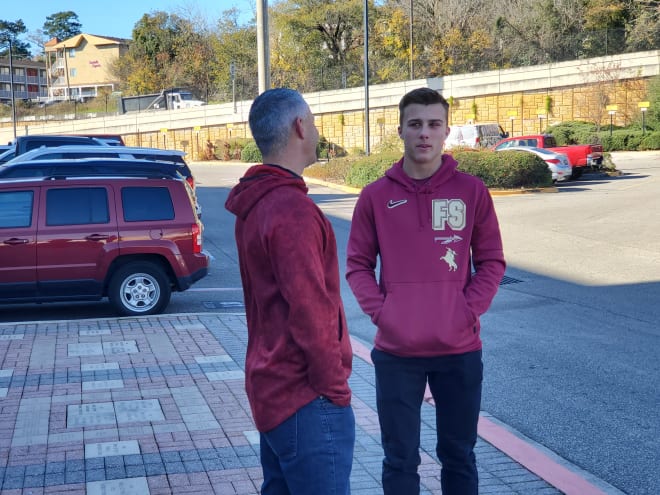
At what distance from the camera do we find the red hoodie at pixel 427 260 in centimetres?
356

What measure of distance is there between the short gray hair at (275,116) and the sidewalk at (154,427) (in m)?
2.60

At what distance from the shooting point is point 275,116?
2787 mm

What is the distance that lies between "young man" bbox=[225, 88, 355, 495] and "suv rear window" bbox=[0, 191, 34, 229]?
799 centimetres

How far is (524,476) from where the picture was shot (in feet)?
16.4

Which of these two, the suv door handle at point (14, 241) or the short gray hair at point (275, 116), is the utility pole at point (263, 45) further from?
the short gray hair at point (275, 116)

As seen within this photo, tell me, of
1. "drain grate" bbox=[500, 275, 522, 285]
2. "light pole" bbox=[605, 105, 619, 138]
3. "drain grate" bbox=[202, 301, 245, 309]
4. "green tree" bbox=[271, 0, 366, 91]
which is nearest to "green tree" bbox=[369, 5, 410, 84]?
"green tree" bbox=[271, 0, 366, 91]

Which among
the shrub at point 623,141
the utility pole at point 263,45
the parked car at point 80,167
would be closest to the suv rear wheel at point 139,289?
the utility pole at point 263,45

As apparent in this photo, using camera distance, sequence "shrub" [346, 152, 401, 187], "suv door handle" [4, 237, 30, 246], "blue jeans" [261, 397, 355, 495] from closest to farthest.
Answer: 1. "blue jeans" [261, 397, 355, 495]
2. "suv door handle" [4, 237, 30, 246]
3. "shrub" [346, 152, 401, 187]

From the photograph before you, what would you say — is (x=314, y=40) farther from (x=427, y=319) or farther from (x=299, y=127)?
(x=299, y=127)

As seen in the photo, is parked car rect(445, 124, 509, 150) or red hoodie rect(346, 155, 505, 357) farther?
parked car rect(445, 124, 509, 150)

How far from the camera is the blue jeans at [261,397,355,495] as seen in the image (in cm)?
271

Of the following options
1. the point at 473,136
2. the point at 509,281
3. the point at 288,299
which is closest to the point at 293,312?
the point at 288,299

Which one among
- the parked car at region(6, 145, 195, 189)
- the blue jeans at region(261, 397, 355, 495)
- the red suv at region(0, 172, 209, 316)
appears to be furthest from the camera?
the parked car at region(6, 145, 195, 189)

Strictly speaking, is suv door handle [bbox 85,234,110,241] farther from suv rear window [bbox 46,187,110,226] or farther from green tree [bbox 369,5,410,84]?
green tree [bbox 369,5,410,84]
